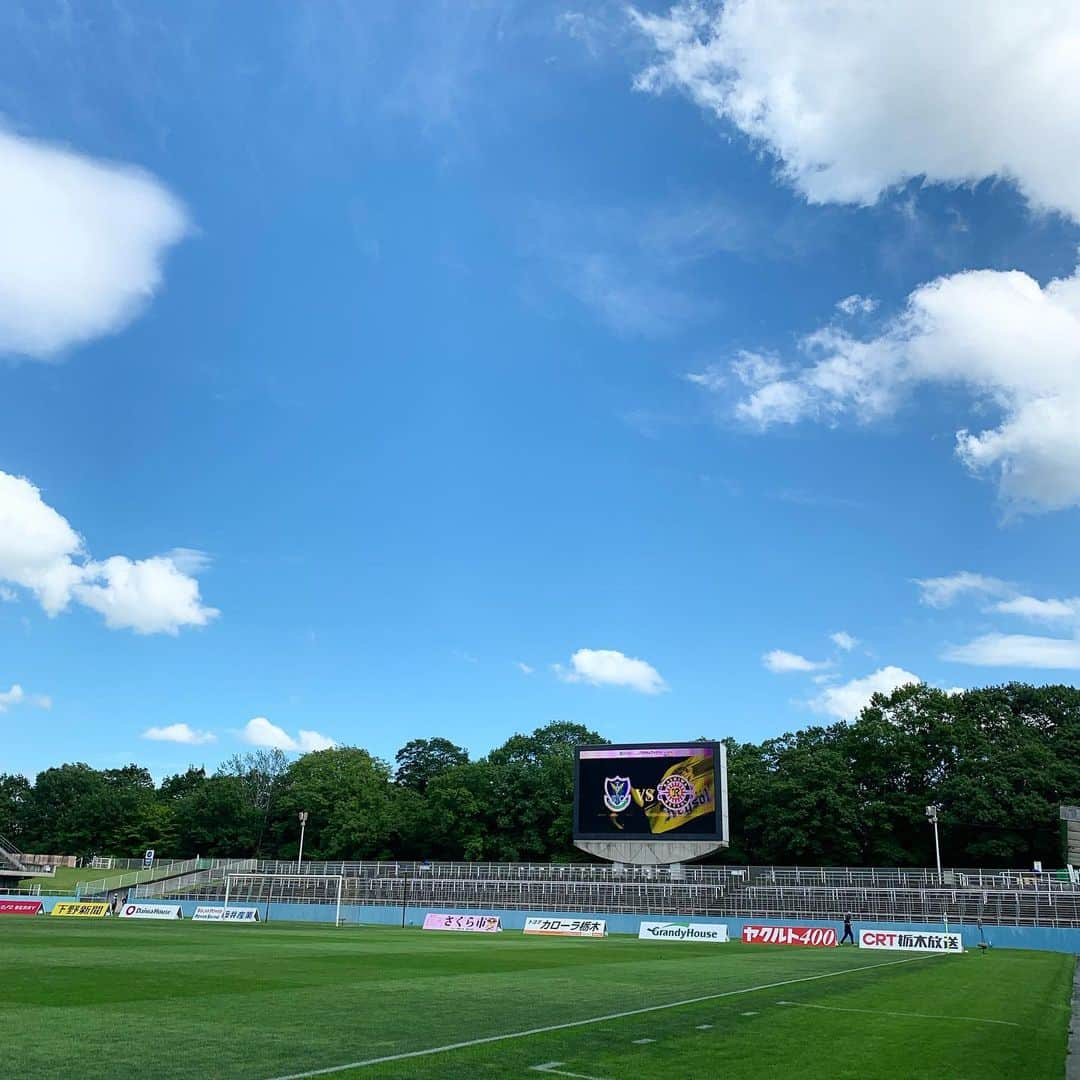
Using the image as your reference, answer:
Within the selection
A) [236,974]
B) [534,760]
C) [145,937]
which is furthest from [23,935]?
[534,760]

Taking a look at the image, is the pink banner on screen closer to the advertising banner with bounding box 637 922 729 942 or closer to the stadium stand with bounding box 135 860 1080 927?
the stadium stand with bounding box 135 860 1080 927

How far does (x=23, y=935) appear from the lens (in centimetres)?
3666

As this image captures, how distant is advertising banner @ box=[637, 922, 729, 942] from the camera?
156 ft

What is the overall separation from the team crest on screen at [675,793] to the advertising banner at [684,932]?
Result: 15.0m

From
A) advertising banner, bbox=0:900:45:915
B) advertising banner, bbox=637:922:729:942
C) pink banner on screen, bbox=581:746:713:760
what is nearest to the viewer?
advertising banner, bbox=637:922:729:942

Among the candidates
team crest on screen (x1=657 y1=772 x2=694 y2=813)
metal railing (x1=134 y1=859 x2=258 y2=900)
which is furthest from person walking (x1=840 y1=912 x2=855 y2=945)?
metal railing (x1=134 y1=859 x2=258 y2=900)

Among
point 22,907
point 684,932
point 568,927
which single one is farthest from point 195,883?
point 684,932

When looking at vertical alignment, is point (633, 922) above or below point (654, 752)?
below

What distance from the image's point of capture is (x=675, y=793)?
6519cm

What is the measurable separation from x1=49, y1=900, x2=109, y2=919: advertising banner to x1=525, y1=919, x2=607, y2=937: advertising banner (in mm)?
28002

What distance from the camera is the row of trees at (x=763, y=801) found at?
7881cm

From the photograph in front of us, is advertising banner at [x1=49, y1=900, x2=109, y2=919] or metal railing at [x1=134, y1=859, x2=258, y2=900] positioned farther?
metal railing at [x1=134, y1=859, x2=258, y2=900]

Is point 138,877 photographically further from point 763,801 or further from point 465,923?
point 763,801

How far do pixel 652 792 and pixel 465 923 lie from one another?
55.0ft
